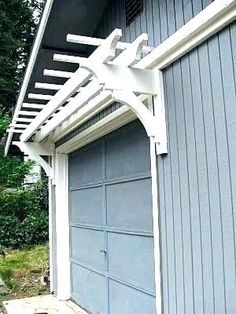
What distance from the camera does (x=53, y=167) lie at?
6578mm

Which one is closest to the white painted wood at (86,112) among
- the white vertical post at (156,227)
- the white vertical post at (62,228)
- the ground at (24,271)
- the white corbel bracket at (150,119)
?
the white vertical post at (62,228)

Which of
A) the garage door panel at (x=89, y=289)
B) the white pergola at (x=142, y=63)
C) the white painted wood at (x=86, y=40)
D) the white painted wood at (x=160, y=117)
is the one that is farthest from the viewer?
the garage door panel at (x=89, y=289)

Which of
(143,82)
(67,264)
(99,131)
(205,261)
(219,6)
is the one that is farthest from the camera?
(67,264)

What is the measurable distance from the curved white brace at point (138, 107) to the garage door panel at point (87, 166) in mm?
1826

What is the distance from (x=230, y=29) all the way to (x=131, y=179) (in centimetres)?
199

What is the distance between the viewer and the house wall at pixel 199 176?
262 cm

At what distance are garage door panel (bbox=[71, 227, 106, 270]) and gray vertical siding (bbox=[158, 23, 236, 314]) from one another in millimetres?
1816

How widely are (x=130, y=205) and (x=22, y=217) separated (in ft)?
28.2

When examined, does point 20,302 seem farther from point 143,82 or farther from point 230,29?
point 230,29

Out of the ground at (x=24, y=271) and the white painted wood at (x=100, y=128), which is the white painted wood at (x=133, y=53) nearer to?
the white painted wood at (x=100, y=128)

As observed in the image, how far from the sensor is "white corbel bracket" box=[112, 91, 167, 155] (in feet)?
10.6

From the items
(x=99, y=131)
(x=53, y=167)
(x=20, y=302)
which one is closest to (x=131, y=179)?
(x=99, y=131)

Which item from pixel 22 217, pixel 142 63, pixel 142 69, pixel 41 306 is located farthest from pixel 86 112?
pixel 22 217

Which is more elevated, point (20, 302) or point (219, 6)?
point (219, 6)
